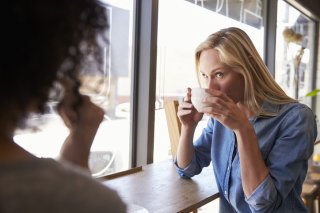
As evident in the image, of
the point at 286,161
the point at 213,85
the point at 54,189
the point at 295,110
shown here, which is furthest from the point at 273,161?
the point at 54,189

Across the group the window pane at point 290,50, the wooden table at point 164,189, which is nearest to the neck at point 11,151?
the wooden table at point 164,189

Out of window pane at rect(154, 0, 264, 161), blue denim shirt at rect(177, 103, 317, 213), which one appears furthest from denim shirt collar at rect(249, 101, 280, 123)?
window pane at rect(154, 0, 264, 161)

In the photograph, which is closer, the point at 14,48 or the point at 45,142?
the point at 14,48

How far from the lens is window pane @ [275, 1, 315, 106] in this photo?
3209mm

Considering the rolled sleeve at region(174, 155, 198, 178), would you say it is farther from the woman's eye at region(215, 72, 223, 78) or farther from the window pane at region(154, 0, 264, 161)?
the window pane at region(154, 0, 264, 161)

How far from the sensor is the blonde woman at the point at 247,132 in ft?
3.09

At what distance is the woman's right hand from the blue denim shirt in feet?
0.33

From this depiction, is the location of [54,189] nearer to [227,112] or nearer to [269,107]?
[227,112]

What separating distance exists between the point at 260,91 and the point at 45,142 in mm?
Answer: 772

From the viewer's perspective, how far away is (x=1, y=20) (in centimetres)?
29

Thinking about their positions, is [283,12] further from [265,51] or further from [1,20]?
[1,20]

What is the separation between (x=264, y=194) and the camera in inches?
36.6

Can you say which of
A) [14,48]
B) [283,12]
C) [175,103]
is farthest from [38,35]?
[283,12]

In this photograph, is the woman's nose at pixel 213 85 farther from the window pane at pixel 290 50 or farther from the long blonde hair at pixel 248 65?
the window pane at pixel 290 50
